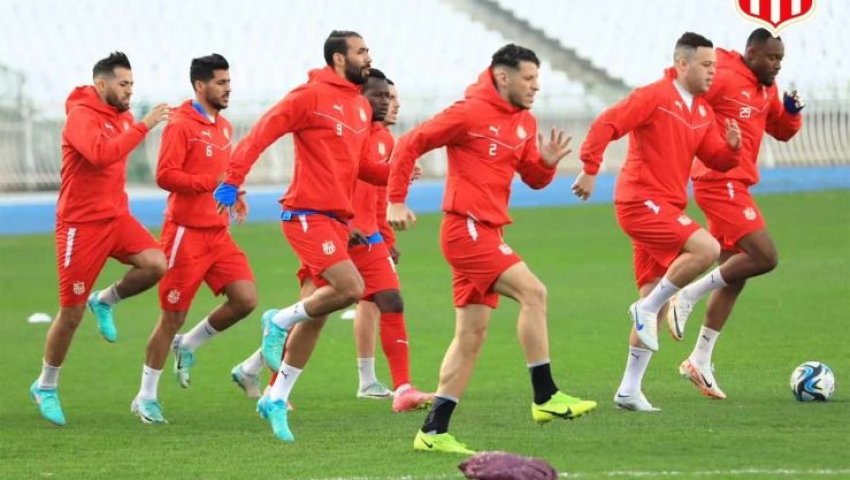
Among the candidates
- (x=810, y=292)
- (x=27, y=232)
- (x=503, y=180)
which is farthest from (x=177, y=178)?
(x=27, y=232)

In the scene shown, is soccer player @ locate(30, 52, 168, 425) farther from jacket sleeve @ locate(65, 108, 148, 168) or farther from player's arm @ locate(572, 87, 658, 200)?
player's arm @ locate(572, 87, 658, 200)

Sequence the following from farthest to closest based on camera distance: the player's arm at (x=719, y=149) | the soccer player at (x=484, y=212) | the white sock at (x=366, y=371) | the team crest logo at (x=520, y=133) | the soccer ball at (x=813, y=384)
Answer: the white sock at (x=366, y=371) < the player's arm at (x=719, y=149) < the soccer ball at (x=813, y=384) < the team crest logo at (x=520, y=133) < the soccer player at (x=484, y=212)

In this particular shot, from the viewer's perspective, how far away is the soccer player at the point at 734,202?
11.8 meters

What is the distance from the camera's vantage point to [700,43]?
11.4 meters

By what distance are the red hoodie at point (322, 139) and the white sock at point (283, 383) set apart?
0.96 metres

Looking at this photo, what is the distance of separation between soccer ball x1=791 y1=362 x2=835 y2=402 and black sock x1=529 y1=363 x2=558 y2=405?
2.29 meters

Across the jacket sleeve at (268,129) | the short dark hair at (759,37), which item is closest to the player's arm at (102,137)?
the jacket sleeve at (268,129)

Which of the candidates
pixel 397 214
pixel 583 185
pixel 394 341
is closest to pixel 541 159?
pixel 583 185

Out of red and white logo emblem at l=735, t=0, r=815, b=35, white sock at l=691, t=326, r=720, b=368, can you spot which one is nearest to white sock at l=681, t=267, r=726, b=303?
white sock at l=691, t=326, r=720, b=368

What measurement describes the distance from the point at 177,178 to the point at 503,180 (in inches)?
103

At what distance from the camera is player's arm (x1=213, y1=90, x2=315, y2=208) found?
10.0 meters

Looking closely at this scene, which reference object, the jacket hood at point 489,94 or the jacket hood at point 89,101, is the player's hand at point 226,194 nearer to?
the jacket hood at point 489,94

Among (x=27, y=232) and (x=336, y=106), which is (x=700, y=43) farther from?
(x=27, y=232)

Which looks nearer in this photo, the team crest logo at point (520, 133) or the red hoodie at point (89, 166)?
the team crest logo at point (520, 133)
